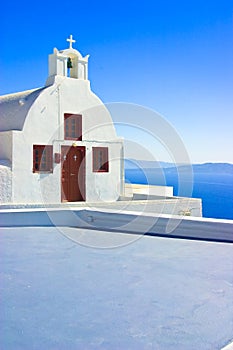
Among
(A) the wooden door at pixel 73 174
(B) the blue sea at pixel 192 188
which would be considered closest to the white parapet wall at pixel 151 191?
(B) the blue sea at pixel 192 188

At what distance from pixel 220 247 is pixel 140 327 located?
2.89m

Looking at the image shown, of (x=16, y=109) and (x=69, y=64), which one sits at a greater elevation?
(x=69, y=64)

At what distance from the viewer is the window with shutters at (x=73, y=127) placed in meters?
14.4

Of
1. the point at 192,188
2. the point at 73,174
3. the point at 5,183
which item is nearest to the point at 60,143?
the point at 73,174

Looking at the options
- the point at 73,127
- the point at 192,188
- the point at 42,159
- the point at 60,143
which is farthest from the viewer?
the point at 192,188

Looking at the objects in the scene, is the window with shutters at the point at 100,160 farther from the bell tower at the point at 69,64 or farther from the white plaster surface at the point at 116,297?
the white plaster surface at the point at 116,297

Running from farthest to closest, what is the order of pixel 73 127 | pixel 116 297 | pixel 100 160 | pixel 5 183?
pixel 100 160 < pixel 73 127 < pixel 5 183 < pixel 116 297

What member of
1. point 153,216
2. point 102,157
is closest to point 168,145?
point 102,157

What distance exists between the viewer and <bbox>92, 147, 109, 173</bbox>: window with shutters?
15.1 meters

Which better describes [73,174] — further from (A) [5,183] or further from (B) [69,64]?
(B) [69,64]

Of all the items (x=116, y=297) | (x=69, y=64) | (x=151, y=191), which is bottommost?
(x=116, y=297)

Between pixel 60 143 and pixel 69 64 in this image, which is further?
pixel 69 64

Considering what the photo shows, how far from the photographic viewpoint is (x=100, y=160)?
15258 millimetres

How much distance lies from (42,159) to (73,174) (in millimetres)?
1417
